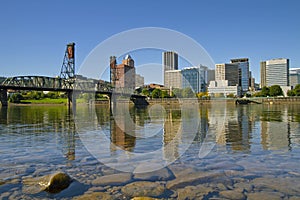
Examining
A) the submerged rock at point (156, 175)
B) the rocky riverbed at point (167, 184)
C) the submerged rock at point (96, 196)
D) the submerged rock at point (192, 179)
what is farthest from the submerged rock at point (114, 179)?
the submerged rock at point (192, 179)

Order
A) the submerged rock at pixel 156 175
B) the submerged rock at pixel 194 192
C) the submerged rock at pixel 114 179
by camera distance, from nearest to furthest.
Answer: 1. the submerged rock at pixel 194 192
2. the submerged rock at pixel 114 179
3. the submerged rock at pixel 156 175

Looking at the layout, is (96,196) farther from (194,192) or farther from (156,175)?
(194,192)

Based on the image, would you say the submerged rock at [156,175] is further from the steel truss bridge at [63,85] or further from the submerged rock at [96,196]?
the steel truss bridge at [63,85]

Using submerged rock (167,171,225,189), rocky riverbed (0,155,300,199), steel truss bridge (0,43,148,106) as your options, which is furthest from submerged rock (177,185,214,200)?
steel truss bridge (0,43,148,106)

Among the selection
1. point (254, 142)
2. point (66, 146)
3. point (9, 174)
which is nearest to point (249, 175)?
point (254, 142)

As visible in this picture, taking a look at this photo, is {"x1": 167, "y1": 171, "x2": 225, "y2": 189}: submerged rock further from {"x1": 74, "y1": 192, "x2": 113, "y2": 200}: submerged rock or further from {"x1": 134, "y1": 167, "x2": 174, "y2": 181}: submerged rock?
{"x1": 74, "y1": 192, "x2": 113, "y2": 200}: submerged rock

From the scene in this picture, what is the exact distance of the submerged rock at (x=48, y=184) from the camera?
8953 millimetres

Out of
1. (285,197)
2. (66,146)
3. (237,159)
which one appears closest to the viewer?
(285,197)

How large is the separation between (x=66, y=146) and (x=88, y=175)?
7.66 meters

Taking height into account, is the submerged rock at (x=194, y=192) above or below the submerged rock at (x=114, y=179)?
below

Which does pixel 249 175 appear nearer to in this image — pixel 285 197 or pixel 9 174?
pixel 285 197

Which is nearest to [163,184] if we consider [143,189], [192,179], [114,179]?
[143,189]

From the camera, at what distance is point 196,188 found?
8.98m

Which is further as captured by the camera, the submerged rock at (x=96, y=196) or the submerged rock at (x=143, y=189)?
the submerged rock at (x=143, y=189)
